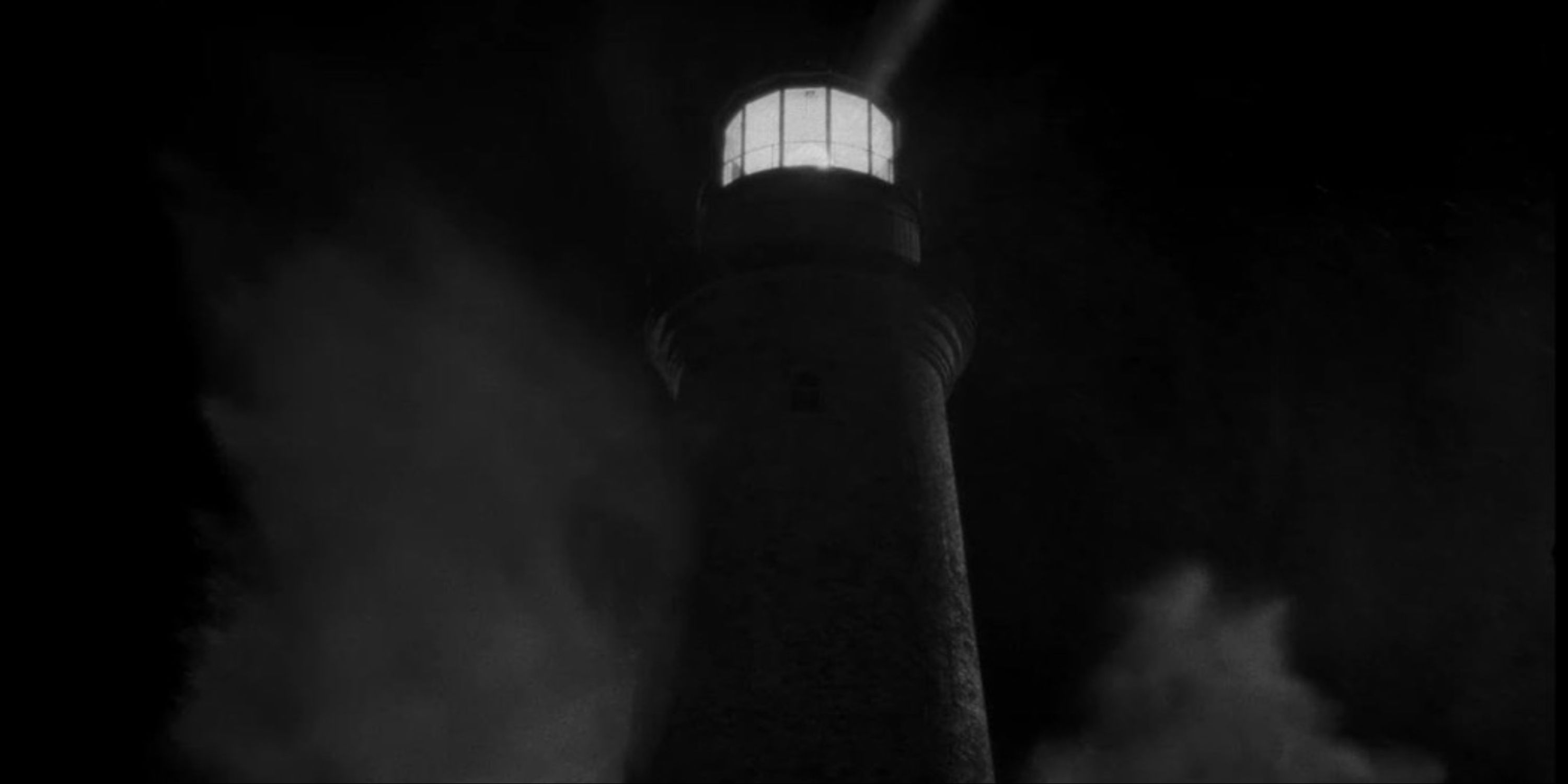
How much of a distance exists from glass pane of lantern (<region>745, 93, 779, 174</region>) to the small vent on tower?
2773mm

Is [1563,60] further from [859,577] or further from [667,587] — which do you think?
[667,587]

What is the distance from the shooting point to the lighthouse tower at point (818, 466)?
13.2 m

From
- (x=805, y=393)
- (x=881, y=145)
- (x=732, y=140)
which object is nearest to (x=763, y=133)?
(x=732, y=140)

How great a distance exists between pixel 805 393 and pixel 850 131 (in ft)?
11.2

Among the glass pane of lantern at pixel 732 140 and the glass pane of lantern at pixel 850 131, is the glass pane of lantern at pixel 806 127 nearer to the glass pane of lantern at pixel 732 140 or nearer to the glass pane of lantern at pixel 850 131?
the glass pane of lantern at pixel 850 131

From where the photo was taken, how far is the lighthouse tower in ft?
43.4

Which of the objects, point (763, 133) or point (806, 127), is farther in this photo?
point (763, 133)

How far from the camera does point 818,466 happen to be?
46.8 feet

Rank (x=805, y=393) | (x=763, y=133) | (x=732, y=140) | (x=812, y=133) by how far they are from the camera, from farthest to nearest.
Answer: (x=732, y=140) → (x=763, y=133) → (x=812, y=133) → (x=805, y=393)

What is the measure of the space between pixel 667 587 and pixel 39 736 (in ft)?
30.4

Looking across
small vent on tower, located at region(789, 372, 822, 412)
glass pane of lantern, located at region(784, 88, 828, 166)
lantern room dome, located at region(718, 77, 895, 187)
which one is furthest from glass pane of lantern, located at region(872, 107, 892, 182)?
small vent on tower, located at region(789, 372, 822, 412)

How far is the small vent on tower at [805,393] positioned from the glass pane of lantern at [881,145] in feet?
9.29

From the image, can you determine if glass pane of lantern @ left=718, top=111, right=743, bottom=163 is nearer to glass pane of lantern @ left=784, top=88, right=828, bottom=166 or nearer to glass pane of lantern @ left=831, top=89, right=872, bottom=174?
glass pane of lantern @ left=784, top=88, right=828, bottom=166

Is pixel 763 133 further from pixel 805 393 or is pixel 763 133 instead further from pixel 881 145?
pixel 805 393
